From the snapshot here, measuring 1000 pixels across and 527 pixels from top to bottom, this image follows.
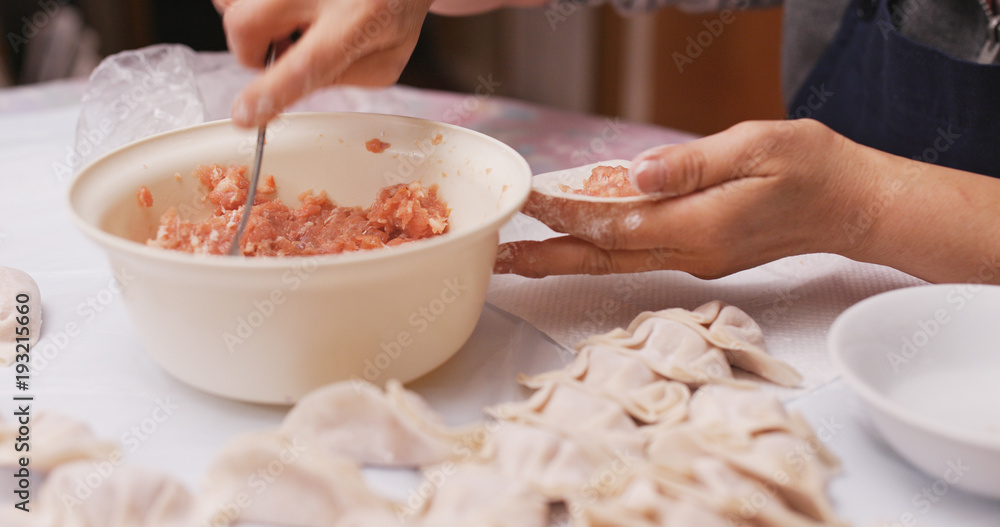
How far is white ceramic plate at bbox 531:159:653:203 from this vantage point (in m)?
1.01

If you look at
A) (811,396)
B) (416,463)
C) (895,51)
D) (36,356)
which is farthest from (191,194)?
(895,51)

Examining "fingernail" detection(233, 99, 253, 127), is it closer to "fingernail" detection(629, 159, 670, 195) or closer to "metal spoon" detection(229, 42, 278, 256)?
"metal spoon" detection(229, 42, 278, 256)

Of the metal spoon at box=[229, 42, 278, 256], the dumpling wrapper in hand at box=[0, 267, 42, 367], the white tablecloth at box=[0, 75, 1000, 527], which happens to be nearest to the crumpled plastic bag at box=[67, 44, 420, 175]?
the white tablecloth at box=[0, 75, 1000, 527]

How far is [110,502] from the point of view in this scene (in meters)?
0.68

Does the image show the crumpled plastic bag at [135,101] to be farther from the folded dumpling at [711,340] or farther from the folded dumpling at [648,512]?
the folded dumpling at [648,512]

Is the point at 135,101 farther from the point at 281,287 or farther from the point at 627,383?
the point at 627,383

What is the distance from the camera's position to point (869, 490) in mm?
766

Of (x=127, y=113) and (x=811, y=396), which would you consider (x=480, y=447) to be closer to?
(x=811, y=396)

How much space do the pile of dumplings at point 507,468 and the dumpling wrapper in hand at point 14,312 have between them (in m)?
0.27

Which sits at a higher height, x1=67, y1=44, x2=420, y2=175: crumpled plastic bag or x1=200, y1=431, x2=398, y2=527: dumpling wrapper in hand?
x1=67, y1=44, x2=420, y2=175: crumpled plastic bag

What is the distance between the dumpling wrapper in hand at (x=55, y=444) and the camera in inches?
29.5

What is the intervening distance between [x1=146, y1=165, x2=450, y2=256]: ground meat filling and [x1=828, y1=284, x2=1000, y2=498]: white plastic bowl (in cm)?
59

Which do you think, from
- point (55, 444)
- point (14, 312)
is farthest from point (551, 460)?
point (14, 312)

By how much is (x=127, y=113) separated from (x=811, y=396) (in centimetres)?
147
